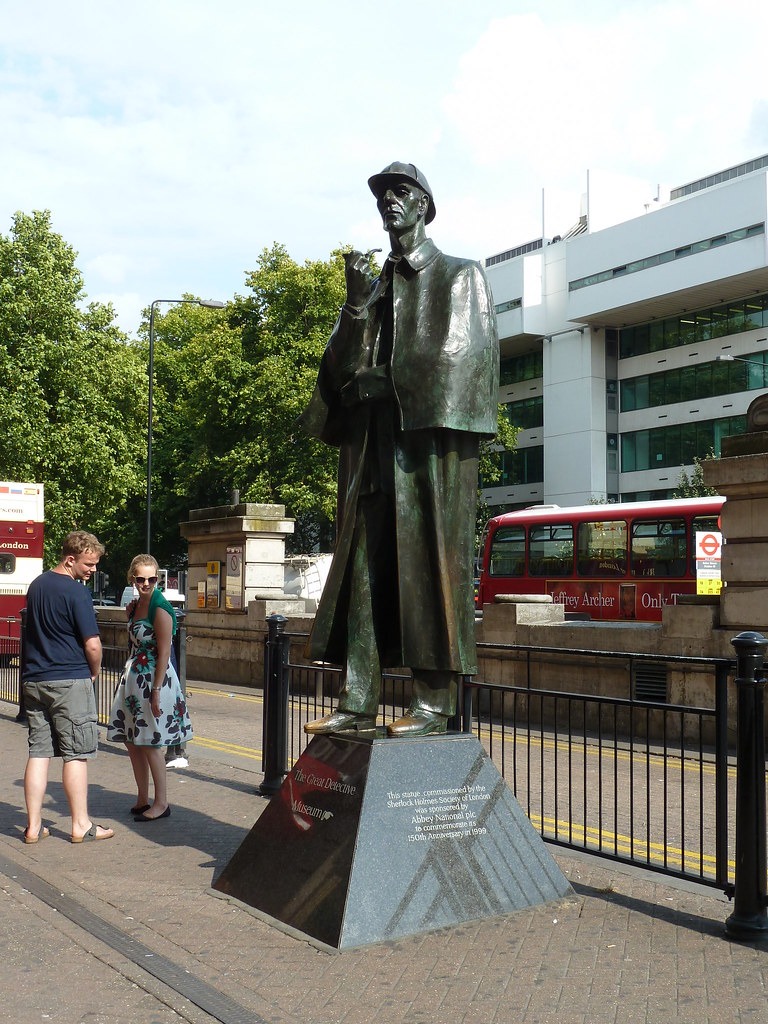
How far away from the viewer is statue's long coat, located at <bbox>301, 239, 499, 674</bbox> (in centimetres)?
555

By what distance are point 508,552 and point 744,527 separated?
15134mm

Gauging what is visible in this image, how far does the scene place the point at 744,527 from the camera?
40.6 feet

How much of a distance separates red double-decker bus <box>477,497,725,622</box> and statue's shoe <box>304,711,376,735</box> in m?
17.2

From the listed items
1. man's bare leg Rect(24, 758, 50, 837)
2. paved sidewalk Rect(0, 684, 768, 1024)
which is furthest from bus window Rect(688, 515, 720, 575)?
man's bare leg Rect(24, 758, 50, 837)

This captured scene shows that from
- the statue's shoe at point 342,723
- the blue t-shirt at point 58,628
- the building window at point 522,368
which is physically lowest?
the statue's shoe at point 342,723

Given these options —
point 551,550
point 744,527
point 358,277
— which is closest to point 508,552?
point 551,550

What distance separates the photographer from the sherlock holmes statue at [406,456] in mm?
5582

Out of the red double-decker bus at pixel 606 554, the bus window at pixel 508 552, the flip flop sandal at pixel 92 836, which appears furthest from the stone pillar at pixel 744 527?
the bus window at pixel 508 552

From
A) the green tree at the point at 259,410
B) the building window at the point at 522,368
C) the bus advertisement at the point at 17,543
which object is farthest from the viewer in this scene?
the building window at the point at 522,368

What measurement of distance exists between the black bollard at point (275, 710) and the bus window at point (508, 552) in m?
18.2

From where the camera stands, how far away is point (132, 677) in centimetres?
812

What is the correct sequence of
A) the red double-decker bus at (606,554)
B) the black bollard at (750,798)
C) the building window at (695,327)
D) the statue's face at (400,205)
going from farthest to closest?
the building window at (695,327), the red double-decker bus at (606,554), the statue's face at (400,205), the black bollard at (750,798)

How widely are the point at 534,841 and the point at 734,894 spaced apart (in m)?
0.97

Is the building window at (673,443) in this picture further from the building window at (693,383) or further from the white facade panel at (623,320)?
the building window at (693,383)
